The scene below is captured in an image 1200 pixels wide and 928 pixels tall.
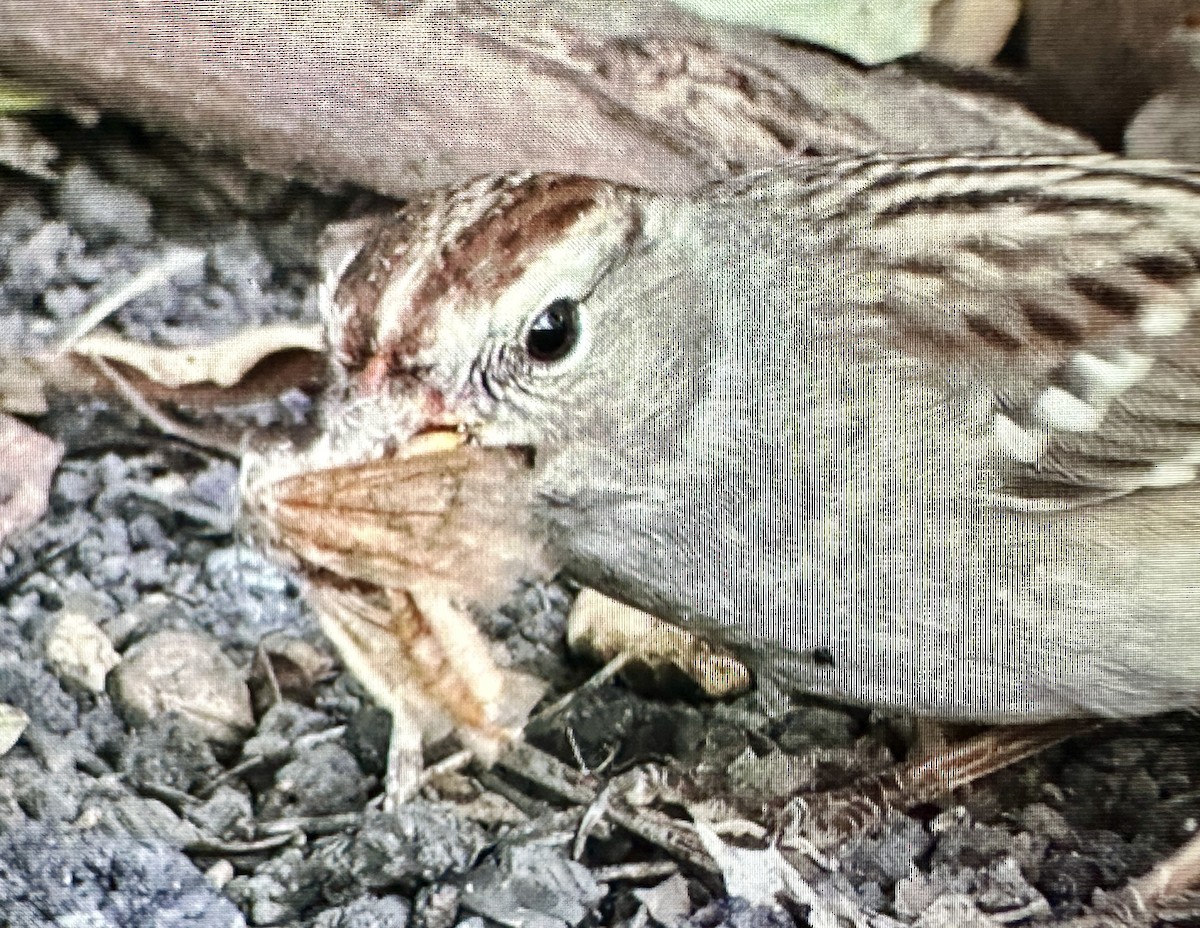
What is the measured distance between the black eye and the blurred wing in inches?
8.1

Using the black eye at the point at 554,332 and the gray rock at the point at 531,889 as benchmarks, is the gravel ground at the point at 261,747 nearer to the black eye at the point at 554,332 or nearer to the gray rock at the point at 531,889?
the gray rock at the point at 531,889

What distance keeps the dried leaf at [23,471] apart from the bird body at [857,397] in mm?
231

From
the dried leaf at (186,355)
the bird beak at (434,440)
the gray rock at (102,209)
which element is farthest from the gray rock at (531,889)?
the gray rock at (102,209)

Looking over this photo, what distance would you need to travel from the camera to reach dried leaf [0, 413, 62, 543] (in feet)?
3.19

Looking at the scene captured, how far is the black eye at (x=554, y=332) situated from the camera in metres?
0.94

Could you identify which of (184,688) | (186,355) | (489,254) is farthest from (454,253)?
(184,688)

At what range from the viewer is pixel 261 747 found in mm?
940

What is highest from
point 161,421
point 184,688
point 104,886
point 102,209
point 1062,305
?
point 1062,305

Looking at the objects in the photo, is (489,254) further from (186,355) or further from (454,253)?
(186,355)

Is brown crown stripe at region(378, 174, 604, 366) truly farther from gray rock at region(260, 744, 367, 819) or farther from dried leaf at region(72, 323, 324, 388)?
gray rock at region(260, 744, 367, 819)

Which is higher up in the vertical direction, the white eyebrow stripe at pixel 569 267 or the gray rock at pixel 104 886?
the white eyebrow stripe at pixel 569 267

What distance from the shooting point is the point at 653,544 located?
3.32 feet

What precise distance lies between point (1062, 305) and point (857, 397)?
0.15m

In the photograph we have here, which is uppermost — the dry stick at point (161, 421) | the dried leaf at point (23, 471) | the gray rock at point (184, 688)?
the dry stick at point (161, 421)
